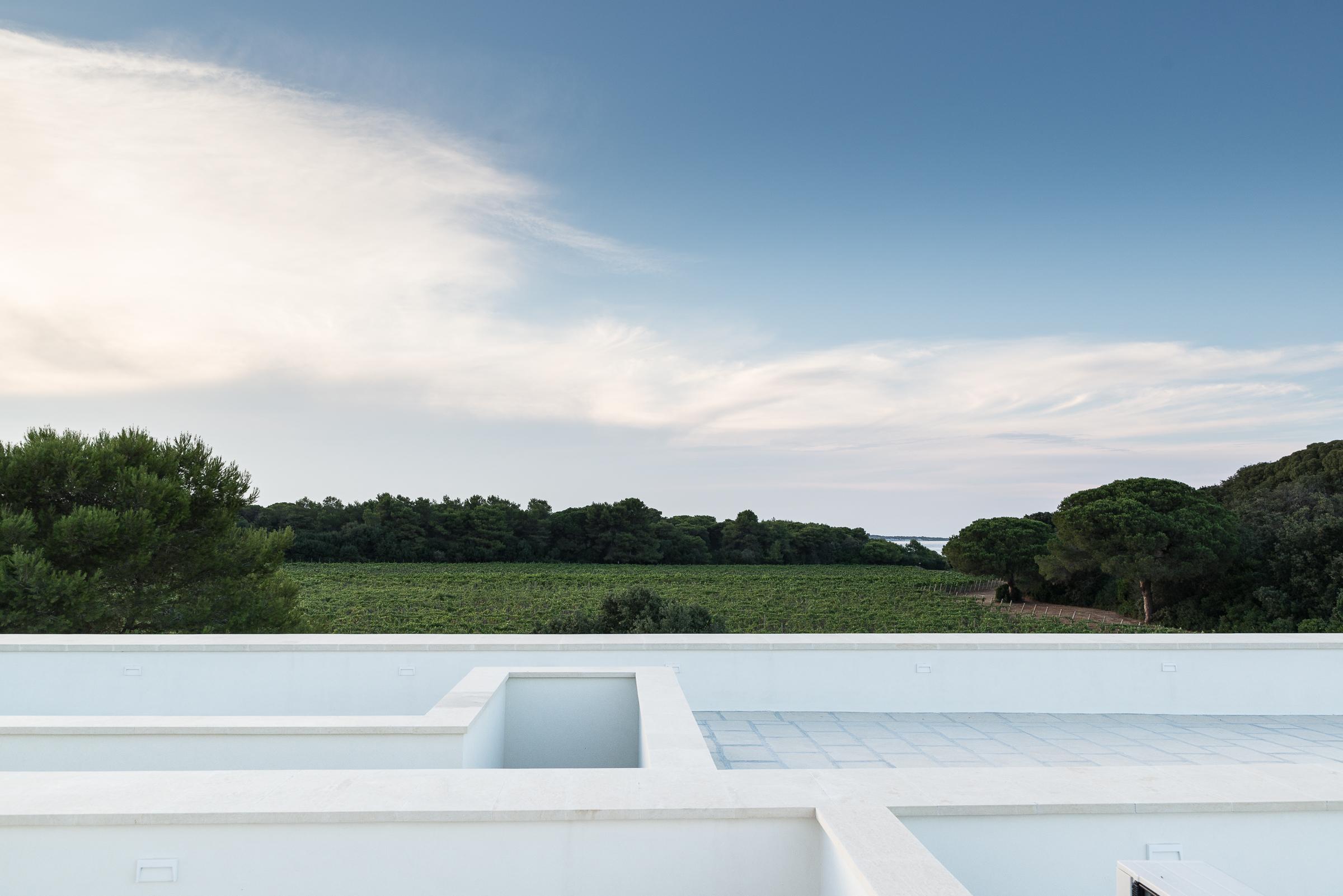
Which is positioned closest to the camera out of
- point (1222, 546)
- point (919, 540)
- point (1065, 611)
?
point (1222, 546)

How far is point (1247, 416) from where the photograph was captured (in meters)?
16.4

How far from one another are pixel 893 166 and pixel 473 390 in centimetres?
820

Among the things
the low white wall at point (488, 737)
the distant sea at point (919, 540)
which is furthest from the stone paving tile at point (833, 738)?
the distant sea at point (919, 540)

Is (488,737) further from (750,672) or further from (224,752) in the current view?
(750,672)

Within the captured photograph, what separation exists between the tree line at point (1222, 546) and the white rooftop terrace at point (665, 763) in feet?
76.2

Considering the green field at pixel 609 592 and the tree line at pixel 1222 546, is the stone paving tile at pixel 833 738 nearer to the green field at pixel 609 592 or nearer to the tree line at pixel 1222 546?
the green field at pixel 609 592

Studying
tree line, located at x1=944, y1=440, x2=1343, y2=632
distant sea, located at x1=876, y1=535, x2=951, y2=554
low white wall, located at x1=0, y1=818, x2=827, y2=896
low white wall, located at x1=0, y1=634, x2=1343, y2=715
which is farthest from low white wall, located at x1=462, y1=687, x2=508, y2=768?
distant sea, located at x1=876, y1=535, x2=951, y2=554

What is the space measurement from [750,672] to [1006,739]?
1634 millimetres

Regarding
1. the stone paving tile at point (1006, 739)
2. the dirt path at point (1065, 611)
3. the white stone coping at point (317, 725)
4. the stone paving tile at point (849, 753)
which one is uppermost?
the white stone coping at point (317, 725)

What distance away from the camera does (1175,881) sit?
1.61 metres

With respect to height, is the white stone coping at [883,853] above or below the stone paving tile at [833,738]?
above

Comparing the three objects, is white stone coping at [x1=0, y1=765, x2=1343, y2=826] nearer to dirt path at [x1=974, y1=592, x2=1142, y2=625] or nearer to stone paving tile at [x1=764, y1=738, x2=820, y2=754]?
stone paving tile at [x1=764, y1=738, x2=820, y2=754]

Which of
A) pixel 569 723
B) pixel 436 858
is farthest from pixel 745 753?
pixel 436 858

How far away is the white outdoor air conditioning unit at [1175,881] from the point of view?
155 centimetres
